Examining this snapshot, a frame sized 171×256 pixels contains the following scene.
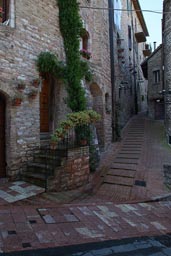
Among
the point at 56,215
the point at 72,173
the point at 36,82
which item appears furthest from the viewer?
the point at 36,82

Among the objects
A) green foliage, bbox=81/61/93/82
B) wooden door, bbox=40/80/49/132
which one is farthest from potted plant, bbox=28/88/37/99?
green foliage, bbox=81/61/93/82

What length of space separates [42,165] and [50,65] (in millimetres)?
3147

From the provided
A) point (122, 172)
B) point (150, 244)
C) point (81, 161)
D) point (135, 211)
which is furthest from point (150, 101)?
point (150, 244)

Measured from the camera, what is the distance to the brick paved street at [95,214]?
396 centimetres

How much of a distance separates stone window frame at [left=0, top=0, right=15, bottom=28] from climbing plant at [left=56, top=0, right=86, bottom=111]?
6.90ft

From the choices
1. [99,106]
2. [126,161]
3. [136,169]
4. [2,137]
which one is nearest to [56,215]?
[2,137]

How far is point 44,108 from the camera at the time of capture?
332 inches

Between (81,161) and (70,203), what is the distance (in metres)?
1.62

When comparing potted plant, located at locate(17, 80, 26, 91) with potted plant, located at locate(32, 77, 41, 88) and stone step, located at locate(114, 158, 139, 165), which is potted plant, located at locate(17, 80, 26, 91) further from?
stone step, located at locate(114, 158, 139, 165)

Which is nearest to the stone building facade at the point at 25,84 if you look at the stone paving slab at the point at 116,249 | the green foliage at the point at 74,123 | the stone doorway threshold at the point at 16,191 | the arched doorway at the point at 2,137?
the arched doorway at the point at 2,137

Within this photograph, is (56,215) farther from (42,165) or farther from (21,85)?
(21,85)

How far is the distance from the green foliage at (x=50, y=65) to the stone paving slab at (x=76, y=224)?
4285mm

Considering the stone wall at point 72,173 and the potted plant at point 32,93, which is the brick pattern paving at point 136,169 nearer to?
the stone wall at point 72,173

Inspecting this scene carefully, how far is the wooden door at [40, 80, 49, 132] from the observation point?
327 inches
